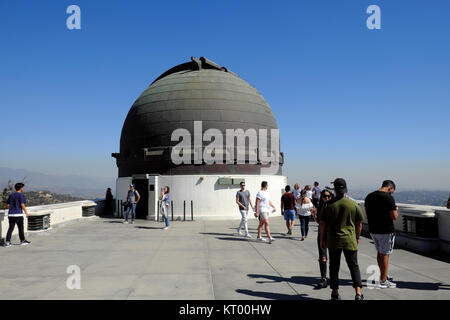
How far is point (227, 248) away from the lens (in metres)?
9.13

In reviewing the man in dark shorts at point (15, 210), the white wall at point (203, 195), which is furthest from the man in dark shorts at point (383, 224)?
the white wall at point (203, 195)

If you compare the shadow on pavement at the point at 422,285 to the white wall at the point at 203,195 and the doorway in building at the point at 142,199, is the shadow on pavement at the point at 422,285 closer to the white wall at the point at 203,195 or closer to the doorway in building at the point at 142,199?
the white wall at the point at 203,195

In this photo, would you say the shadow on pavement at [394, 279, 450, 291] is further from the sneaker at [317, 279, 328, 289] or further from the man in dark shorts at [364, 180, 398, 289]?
the sneaker at [317, 279, 328, 289]

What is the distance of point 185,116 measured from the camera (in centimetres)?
1797

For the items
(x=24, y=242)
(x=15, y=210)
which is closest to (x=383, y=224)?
(x=15, y=210)

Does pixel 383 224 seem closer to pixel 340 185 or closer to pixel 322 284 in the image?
pixel 340 185

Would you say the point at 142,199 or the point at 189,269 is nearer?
the point at 189,269

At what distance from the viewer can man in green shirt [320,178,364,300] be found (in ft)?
15.5

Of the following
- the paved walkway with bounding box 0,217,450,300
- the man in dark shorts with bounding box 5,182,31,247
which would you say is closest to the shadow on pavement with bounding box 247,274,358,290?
the paved walkway with bounding box 0,217,450,300

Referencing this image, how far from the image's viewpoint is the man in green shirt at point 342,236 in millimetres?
4711

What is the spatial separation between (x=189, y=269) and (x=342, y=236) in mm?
3437

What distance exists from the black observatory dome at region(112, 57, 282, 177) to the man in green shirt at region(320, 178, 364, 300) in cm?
1264
